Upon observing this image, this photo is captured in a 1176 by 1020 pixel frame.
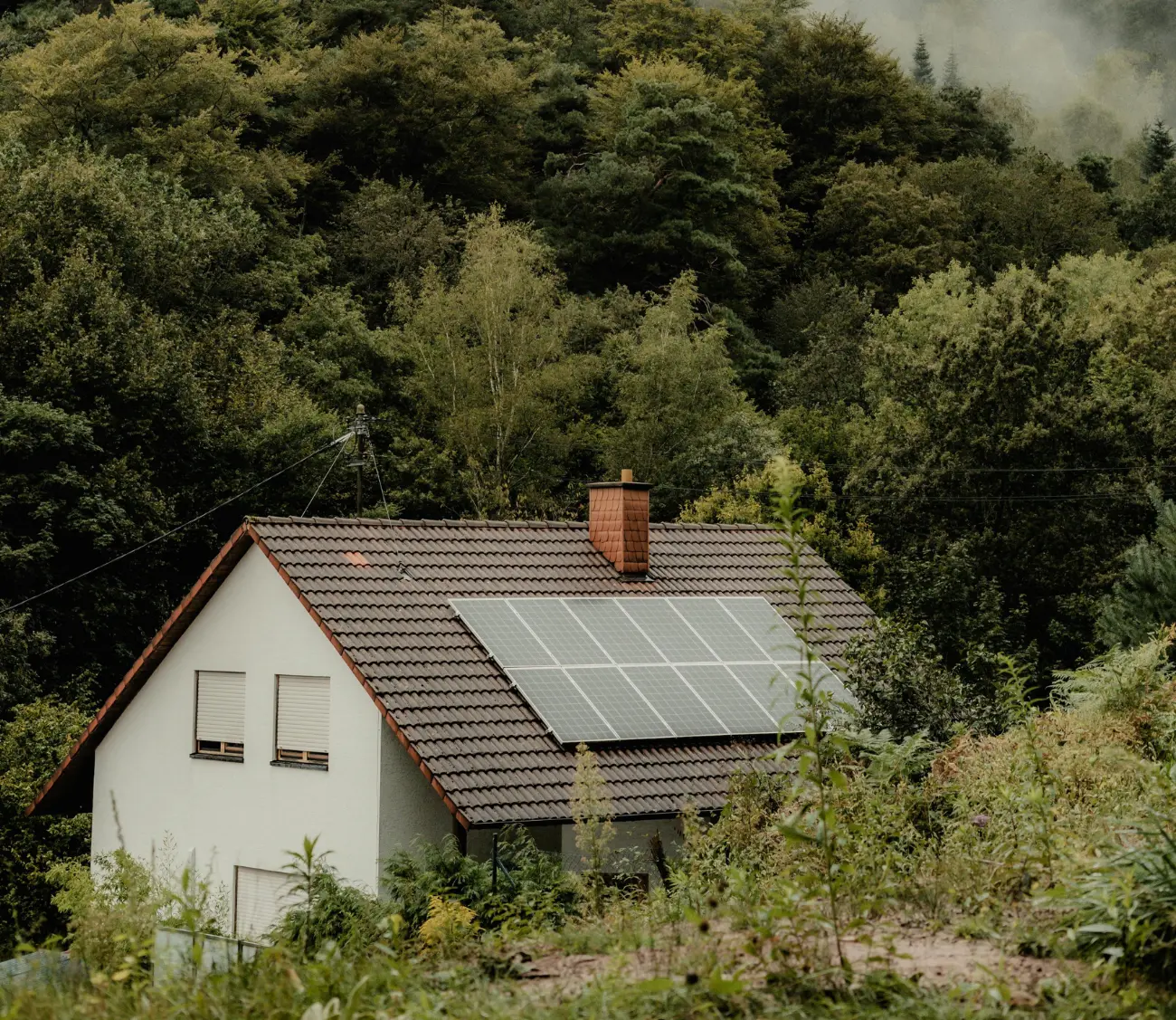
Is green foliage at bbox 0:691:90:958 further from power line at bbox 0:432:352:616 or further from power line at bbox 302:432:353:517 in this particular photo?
power line at bbox 302:432:353:517

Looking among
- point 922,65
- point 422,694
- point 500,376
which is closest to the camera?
point 422,694

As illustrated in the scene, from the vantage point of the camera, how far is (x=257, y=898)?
2036 cm

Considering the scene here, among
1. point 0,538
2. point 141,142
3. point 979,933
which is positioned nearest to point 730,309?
point 141,142

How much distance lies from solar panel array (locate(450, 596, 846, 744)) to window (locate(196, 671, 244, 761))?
3.37 meters

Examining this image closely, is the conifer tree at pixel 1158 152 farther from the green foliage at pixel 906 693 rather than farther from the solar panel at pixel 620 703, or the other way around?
the green foliage at pixel 906 693

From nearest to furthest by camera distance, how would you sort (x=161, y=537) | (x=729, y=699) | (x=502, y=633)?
(x=502, y=633) → (x=729, y=699) → (x=161, y=537)

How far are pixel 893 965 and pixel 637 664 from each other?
14457mm

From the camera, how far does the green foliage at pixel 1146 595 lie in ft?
73.7

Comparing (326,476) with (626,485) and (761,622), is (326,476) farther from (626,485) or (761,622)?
(761,622)

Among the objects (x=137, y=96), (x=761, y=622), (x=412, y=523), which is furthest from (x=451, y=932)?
(x=137, y=96)

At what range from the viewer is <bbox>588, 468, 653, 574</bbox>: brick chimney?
77.4 feet

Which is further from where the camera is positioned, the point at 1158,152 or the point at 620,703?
the point at 1158,152

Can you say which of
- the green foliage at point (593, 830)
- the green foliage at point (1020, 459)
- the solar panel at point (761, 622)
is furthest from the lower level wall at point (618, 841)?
the green foliage at point (1020, 459)

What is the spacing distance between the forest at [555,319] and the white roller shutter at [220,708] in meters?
4.20
